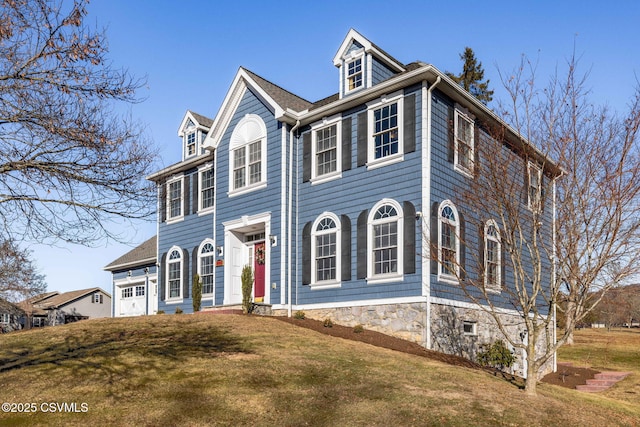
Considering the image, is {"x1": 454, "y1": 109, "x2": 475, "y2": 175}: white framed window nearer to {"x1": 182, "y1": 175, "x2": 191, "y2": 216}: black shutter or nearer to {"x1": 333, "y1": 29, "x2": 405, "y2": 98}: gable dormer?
{"x1": 333, "y1": 29, "x2": 405, "y2": 98}: gable dormer

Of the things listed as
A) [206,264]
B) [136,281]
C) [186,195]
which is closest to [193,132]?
[186,195]

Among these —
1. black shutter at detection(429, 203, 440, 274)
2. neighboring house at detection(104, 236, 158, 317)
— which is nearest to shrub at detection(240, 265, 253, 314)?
black shutter at detection(429, 203, 440, 274)

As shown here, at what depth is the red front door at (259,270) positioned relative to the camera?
21922 millimetres

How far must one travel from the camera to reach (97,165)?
10367 millimetres

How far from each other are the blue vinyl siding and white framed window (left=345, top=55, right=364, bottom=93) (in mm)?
1025

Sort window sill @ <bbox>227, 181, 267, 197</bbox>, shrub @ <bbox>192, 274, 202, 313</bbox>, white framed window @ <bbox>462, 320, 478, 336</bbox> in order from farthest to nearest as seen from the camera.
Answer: shrub @ <bbox>192, 274, 202, 313</bbox> → window sill @ <bbox>227, 181, 267, 197</bbox> → white framed window @ <bbox>462, 320, 478, 336</bbox>

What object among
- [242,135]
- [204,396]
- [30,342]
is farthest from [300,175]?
[204,396]

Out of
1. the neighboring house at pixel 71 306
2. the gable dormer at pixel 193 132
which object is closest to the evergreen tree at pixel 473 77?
the gable dormer at pixel 193 132

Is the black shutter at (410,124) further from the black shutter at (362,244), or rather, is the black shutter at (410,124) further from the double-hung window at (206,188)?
the double-hung window at (206,188)

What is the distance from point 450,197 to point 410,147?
197 centimetres

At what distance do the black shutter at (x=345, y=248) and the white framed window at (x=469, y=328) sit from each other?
3.65 metres

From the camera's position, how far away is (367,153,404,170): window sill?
58.9ft

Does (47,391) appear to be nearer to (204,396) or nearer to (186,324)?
(204,396)

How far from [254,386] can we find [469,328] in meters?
8.70
